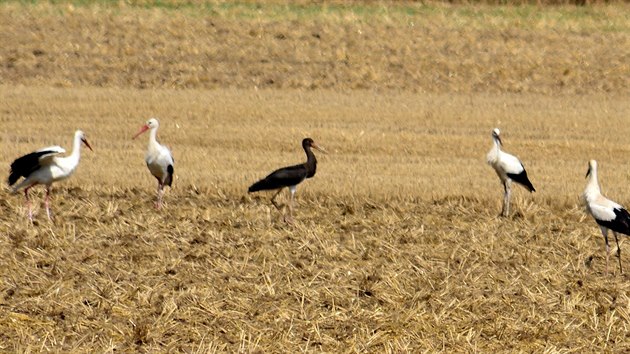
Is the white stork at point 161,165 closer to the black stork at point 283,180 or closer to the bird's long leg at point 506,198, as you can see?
the black stork at point 283,180

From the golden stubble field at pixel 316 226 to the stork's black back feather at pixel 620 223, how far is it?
14.8 inches

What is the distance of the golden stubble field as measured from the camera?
10477mm

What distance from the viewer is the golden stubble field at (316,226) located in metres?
10.5

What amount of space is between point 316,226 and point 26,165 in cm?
342

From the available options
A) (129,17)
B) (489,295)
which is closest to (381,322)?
(489,295)

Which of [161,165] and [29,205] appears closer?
[29,205]

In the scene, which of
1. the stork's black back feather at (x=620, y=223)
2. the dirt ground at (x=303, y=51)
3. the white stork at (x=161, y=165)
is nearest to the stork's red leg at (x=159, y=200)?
the white stork at (x=161, y=165)

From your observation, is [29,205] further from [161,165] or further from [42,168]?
[161,165]

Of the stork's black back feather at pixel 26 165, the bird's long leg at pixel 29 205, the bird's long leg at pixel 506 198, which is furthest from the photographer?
the bird's long leg at pixel 506 198

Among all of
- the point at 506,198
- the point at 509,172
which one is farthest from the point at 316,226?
the point at 509,172

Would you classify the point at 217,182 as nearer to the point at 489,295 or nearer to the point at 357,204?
the point at 357,204

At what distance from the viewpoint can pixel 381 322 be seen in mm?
10570

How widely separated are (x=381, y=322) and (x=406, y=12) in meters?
27.9

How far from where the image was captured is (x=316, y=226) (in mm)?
14562
